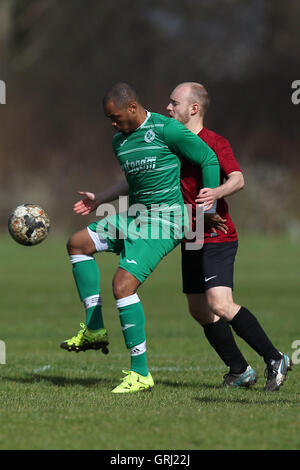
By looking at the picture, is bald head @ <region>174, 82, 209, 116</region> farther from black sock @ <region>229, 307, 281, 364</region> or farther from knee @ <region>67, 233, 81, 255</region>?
black sock @ <region>229, 307, 281, 364</region>

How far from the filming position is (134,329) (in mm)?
6859

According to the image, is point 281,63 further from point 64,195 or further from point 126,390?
point 126,390

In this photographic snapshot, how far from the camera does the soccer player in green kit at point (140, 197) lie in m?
6.75

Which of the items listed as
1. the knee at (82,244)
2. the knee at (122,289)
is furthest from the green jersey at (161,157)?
the knee at (122,289)

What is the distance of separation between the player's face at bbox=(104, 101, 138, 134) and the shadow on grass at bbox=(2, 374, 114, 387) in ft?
6.82

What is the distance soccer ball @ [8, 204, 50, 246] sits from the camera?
7.33 meters

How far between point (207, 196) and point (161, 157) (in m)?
0.48

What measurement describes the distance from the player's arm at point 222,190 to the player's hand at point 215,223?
5.5 inches

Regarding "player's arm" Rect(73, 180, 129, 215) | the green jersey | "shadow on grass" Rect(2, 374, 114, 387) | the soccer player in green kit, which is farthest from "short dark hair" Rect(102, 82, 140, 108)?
"shadow on grass" Rect(2, 374, 114, 387)

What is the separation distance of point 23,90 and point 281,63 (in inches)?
494

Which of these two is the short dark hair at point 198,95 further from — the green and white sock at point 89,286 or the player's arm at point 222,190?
the green and white sock at point 89,286

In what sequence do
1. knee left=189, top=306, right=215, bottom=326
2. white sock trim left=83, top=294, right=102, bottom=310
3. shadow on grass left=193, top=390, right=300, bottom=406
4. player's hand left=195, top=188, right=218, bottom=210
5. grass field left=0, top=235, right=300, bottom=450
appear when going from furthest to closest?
knee left=189, top=306, right=215, bottom=326, white sock trim left=83, top=294, right=102, bottom=310, player's hand left=195, top=188, right=218, bottom=210, shadow on grass left=193, top=390, right=300, bottom=406, grass field left=0, top=235, right=300, bottom=450

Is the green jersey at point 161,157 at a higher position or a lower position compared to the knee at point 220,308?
higher

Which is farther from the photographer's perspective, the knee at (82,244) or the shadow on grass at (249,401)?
the knee at (82,244)
